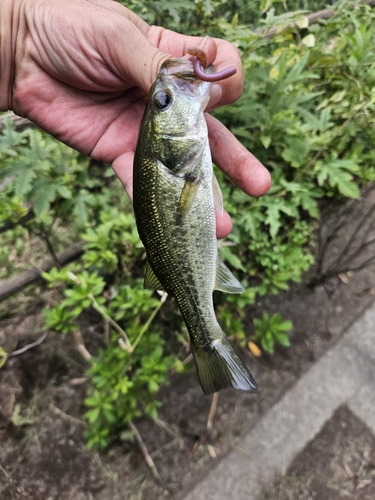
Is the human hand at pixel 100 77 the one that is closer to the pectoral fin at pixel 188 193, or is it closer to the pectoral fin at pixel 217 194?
the pectoral fin at pixel 217 194

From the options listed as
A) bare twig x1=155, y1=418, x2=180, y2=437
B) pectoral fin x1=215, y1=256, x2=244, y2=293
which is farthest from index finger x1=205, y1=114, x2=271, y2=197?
bare twig x1=155, y1=418, x2=180, y2=437

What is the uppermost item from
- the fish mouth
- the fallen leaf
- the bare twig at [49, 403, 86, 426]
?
the fish mouth

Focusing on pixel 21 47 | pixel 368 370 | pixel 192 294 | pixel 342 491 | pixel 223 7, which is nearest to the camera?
pixel 192 294

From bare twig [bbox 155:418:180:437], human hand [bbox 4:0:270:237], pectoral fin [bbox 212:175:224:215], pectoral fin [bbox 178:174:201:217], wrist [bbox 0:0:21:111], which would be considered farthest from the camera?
bare twig [bbox 155:418:180:437]

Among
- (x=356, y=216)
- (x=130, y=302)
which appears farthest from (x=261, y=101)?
(x=130, y=302)

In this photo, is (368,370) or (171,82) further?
(368,370)

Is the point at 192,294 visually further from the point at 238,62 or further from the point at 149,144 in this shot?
the point at 238,62

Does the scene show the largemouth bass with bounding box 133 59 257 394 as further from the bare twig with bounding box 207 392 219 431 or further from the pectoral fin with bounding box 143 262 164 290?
the bare twig with bounding box 207 392 219 431

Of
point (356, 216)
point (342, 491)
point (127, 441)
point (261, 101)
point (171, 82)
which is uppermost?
point (171, 82)
